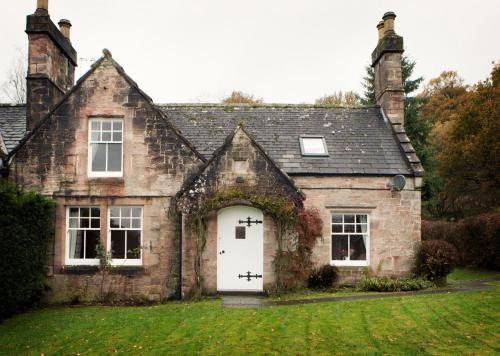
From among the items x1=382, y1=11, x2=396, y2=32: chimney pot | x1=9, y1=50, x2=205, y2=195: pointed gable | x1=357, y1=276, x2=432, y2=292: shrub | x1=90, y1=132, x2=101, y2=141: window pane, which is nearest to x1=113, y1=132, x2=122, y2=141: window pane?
x1=9, y1=50, x2=205, y2=195: pointed gable

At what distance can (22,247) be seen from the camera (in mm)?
12008

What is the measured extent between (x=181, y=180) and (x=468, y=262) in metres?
16.5

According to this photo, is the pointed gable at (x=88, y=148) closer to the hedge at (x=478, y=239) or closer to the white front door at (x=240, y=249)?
the white front door at (x=240, y=249)

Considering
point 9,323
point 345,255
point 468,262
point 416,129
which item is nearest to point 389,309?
point 345,255

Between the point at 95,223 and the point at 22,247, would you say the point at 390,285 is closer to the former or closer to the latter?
the point at 95,223

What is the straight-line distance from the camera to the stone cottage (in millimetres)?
14281

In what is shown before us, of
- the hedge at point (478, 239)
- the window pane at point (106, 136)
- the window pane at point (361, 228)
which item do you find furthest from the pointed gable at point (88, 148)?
the hedge at point (478, 239)

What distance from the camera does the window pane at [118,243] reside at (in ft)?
48.2

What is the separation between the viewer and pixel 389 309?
36.7 feet

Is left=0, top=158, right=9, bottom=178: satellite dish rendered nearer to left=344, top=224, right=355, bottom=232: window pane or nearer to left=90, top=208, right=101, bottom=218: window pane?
left=90, top=208, right=101, bottom=218: window pane

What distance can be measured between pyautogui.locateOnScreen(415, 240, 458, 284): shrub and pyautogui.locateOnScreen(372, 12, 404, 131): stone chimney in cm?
511

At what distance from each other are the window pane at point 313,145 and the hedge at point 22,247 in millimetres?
9304

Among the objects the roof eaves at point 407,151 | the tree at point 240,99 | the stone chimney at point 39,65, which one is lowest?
the roof eaves at point 407,151

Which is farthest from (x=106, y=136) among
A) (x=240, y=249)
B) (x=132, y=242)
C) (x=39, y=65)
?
(x=240, y=249)
